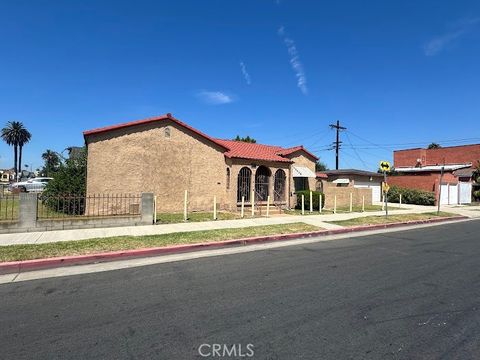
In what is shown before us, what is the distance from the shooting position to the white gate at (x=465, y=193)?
33.1 meters

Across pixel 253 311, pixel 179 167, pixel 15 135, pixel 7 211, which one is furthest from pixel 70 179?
pixel 15 135

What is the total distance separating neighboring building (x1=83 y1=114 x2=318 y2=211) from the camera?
50.8 feet

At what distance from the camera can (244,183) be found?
65.0 ft

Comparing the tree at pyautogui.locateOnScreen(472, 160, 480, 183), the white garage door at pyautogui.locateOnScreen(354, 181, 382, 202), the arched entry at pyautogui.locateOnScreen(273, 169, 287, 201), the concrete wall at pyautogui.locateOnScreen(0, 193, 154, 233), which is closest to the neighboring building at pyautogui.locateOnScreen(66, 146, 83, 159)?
the concrete wall at pyautogui.locateOnScreen(0, 193, 154, 233)

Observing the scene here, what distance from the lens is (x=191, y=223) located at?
43.5 feet

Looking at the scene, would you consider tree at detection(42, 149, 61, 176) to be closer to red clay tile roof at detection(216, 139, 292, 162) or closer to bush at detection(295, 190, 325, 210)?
red clay tile roof at detection(216, 139, 292, 162)

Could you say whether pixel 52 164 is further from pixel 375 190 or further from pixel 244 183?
pixel 375 190

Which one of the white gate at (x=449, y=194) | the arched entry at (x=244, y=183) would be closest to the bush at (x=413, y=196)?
the white gate at (x=449, y=194)

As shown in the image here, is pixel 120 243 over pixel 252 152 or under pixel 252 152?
under

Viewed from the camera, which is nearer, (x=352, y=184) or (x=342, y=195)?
(x=342, y=195)

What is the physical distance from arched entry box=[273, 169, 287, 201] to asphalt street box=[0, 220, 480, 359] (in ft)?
43.9

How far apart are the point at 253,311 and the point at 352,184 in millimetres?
27305

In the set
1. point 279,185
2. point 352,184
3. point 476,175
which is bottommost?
point 279,185

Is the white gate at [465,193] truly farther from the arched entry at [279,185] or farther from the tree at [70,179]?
the tree at [70,179]
